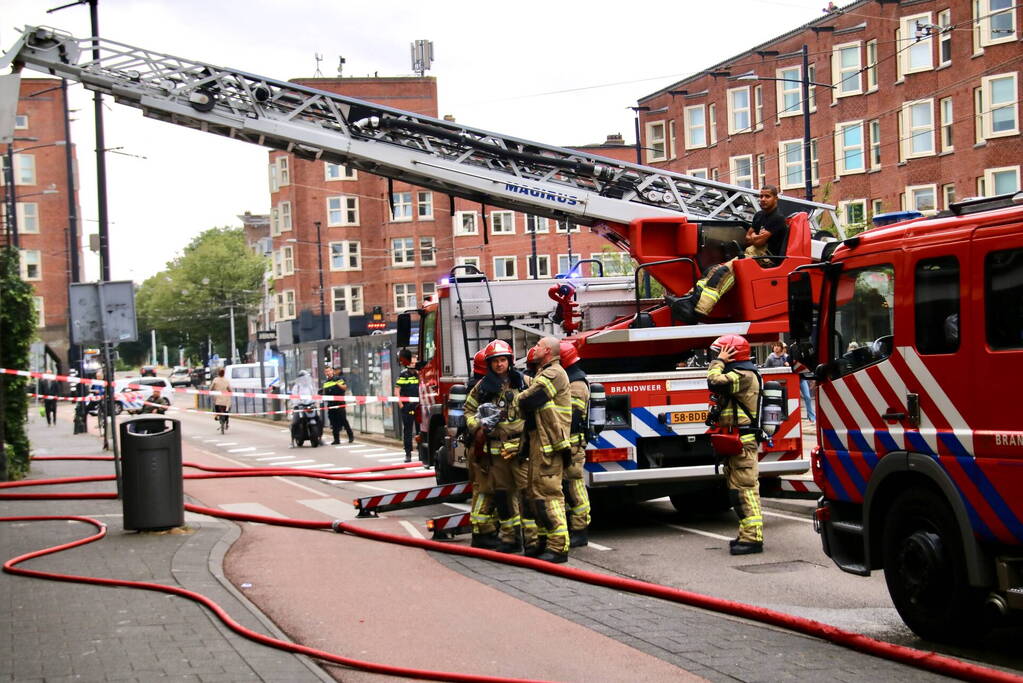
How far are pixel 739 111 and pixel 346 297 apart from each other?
1141 inches

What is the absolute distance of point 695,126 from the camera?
2200 inches

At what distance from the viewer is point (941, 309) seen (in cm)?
700

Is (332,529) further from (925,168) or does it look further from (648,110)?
(648,110)

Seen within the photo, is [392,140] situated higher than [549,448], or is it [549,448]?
[392,140]

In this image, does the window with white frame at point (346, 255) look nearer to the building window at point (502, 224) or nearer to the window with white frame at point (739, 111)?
the building window at point (502, 224)

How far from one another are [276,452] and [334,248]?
46.2 metres

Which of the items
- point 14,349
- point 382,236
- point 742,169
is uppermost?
point 742,169

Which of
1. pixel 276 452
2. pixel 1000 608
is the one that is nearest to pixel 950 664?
pixel 1000 608

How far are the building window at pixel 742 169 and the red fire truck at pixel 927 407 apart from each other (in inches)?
1747

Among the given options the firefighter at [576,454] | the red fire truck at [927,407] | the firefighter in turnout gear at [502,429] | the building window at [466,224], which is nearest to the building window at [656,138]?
the building window at [466,224]

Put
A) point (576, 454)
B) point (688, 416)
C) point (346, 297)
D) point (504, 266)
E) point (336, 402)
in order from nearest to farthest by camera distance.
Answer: point (576, 454) < point (688, 416) < point (336, 402) < point (504, 266) < point (346, 297)

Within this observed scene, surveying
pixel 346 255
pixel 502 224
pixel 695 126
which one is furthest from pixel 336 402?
pixel 346 255

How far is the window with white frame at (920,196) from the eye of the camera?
4038 cm

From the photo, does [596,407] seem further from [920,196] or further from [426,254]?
[426,254]
